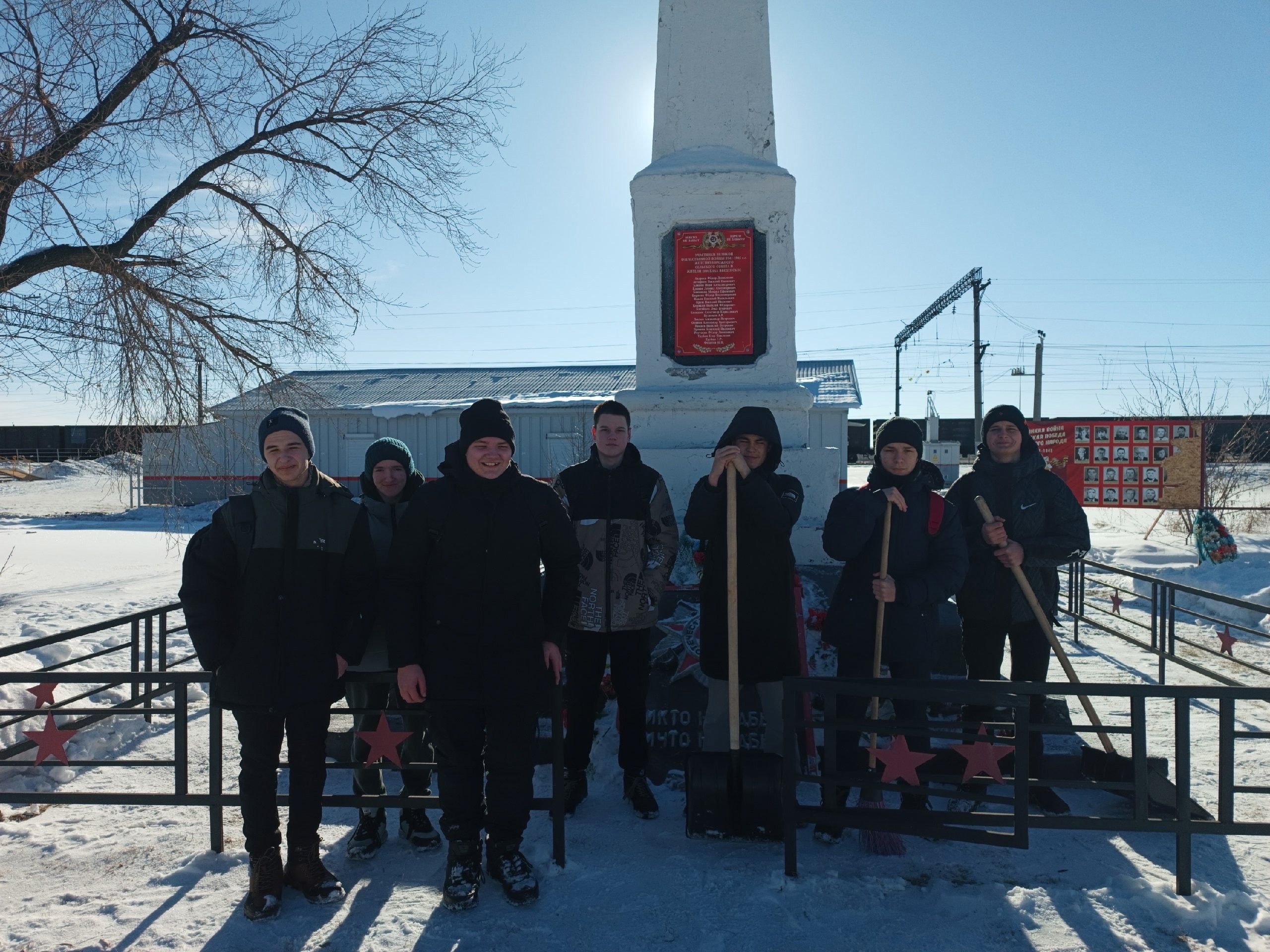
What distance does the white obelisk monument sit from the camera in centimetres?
492

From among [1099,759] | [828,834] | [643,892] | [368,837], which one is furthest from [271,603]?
[1099,759]

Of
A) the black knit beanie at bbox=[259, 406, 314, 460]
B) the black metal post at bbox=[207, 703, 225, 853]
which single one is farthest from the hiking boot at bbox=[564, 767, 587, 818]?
the black knit beanie at bbox=[259, 406, 314, 460]

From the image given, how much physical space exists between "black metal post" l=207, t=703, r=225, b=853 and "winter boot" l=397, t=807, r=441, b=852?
68cm

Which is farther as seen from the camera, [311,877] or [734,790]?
[734,790]

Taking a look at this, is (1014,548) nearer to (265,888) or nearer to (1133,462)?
(265,888)

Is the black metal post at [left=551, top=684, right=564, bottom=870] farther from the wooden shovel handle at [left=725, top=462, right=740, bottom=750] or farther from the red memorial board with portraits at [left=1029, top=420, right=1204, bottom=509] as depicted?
the red memorial board with portraits at [left=1029, top=420, right=1204, bottom=509]

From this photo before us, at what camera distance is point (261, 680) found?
2684 mm

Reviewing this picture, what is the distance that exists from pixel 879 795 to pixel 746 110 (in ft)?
13.7

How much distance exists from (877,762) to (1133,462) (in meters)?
11.5

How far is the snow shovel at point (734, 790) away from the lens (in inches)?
120

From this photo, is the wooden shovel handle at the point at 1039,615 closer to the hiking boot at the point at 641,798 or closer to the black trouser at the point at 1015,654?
the black trouser at the point at 1015,654

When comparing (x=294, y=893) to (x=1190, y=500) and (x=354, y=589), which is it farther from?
(x=1190, y=500)

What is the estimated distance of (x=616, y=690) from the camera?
11.4 ft

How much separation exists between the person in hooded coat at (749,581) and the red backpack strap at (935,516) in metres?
0.55
